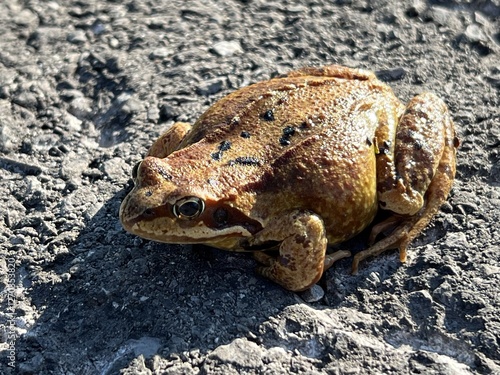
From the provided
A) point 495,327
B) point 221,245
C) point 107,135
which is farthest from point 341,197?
point 107,135

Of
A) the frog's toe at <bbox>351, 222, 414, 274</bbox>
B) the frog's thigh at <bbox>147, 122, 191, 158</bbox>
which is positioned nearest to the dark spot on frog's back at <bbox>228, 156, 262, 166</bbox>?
the frog's thigh at <bbox>147, 122, 191, 158</bbox>

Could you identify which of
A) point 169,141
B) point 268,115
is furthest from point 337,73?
point 169,141

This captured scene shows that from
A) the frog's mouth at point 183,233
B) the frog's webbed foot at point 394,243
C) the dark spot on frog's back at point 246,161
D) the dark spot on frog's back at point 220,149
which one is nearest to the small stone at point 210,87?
the dark spot on frog's back at point 220,149

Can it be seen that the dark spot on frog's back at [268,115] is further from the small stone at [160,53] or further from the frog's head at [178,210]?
the small stone at [160,53]

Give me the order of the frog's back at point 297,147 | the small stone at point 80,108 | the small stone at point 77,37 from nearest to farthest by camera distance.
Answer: the frog's back at point 297,147
the small stone at point 80,108
the small stone at point 77,37

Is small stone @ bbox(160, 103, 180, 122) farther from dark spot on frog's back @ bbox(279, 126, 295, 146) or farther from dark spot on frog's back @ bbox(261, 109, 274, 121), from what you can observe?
dark spot on frog's back @ bbox(279, 126, 295, 146)

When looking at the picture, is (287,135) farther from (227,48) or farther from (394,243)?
(227,48)
